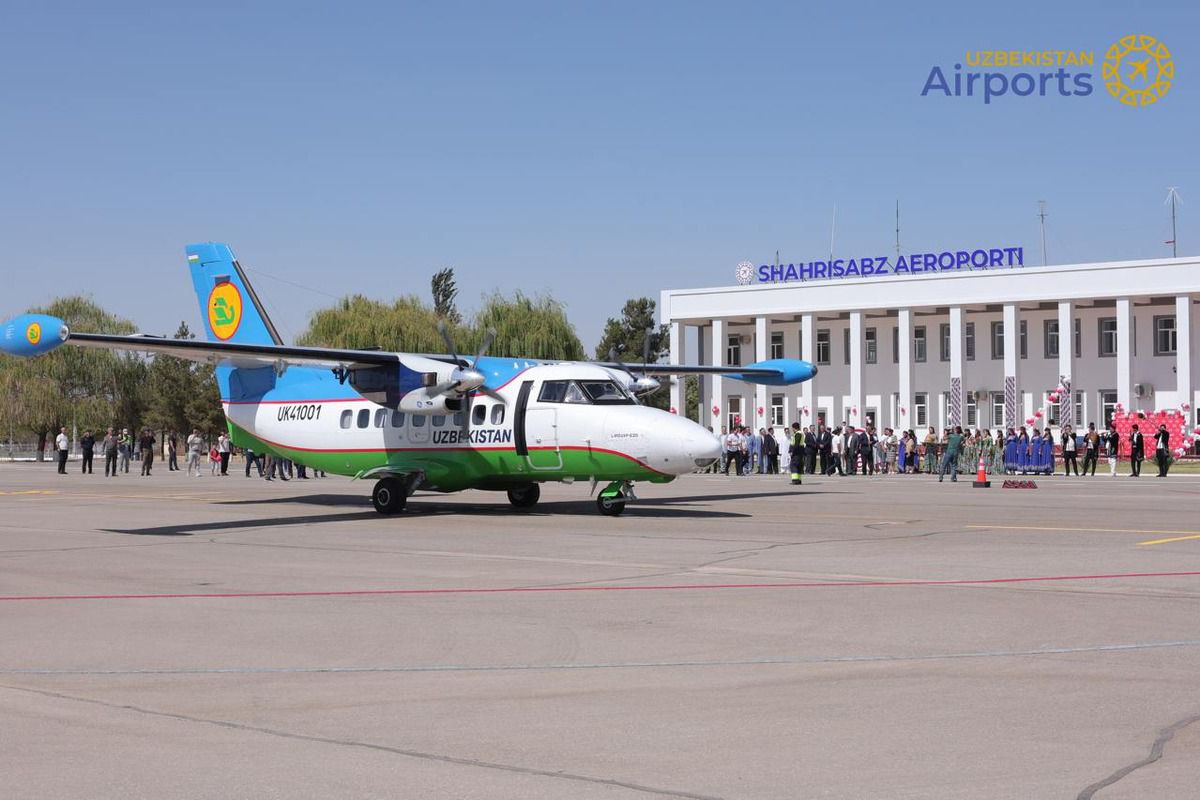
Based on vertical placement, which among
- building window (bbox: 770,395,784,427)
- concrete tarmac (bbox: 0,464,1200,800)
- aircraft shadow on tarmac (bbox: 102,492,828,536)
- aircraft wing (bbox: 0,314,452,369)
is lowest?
concrete tarmac (bbox: 0,464,1200,800)

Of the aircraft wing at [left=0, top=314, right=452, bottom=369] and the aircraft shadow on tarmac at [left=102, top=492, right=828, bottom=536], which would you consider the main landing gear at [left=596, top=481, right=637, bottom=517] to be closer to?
the aircraft shadow on tarmac at [left=102, top=492, right=828, bottom=536]

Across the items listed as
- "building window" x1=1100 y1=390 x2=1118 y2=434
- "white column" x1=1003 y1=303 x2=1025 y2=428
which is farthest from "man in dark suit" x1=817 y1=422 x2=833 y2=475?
"building window" x1=1100 y1=390 x2=1118 y2=434

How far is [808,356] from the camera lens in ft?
234

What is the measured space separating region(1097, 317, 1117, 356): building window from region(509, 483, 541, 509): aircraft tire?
50262 millimetres

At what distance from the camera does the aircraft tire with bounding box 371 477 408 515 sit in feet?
84.1

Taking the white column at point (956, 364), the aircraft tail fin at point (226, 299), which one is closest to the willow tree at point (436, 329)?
the white column at point (956, 364)

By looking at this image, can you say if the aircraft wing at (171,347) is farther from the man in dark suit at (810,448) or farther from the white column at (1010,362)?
the white column at (1010,362)

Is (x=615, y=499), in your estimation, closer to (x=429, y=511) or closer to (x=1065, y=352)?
(x=429, y=511)

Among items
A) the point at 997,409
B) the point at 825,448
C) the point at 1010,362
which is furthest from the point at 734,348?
the point at 825,448

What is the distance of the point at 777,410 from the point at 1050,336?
1582 centimetres

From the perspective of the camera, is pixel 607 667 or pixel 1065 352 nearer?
pixel 607 667

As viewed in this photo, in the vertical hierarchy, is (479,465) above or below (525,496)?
above

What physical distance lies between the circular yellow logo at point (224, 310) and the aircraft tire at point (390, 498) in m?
6.88

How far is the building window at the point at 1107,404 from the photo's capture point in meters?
67.1
